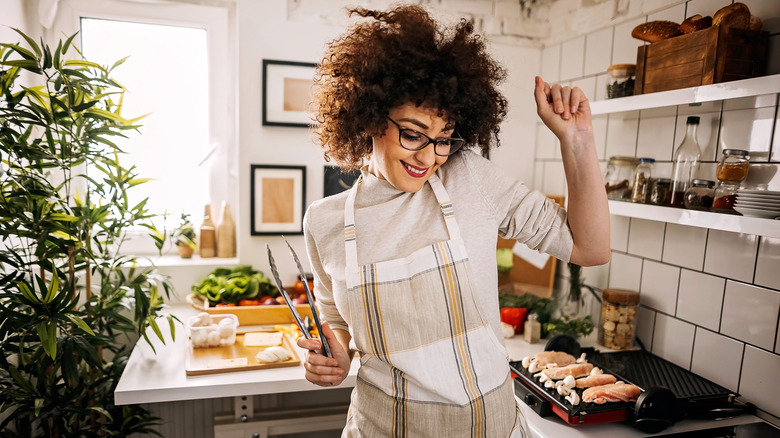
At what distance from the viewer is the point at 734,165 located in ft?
4.48

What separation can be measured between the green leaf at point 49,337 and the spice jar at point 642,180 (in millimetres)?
1802

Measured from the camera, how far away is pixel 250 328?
6.68 feet

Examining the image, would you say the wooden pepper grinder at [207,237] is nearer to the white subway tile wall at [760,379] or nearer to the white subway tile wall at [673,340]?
the white subway tile wall at [673,340]

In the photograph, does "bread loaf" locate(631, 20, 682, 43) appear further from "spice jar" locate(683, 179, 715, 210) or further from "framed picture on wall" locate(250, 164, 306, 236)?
"framed picture on wall" locate(250, 164, 306, 236)

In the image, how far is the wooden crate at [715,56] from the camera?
1.34 m

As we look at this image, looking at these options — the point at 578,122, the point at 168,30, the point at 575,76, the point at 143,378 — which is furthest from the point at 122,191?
the point at 575,76

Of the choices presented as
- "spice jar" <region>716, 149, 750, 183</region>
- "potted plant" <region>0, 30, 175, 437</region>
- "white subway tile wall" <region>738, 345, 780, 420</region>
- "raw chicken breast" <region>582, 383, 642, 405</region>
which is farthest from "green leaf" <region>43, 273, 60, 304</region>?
"white subway tile wall" <region>738, 345, 780, 420</region>

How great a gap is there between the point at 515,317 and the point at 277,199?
1.15m

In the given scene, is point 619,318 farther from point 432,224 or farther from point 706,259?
point 432,224

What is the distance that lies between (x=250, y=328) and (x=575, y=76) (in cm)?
174

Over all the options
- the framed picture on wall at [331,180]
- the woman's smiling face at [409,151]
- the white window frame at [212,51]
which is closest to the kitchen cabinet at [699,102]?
the woman's smiling face at [409,151]

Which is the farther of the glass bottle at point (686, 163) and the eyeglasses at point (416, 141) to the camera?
the glass bottle at point (686, 163)

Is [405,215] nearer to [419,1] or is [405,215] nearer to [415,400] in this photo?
[415,400]

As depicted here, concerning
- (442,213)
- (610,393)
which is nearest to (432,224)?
(442,213)
